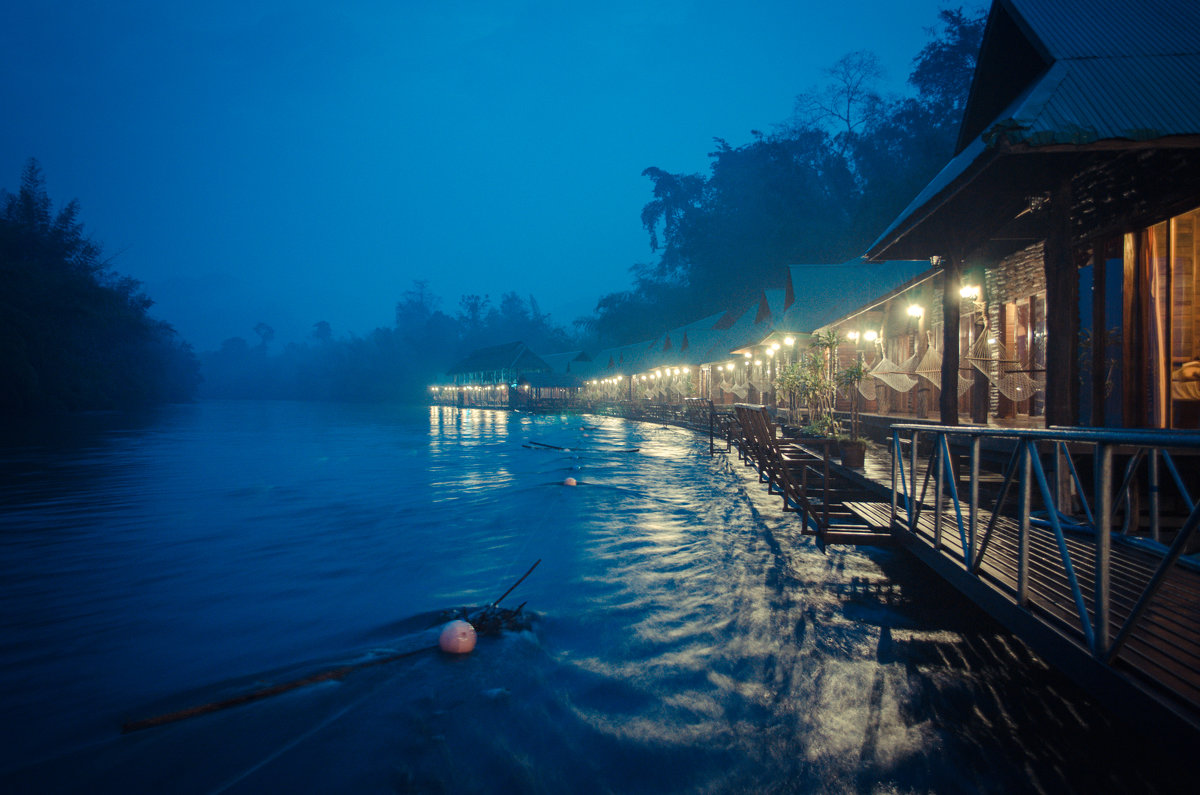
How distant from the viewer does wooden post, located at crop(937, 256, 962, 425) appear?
810 cm

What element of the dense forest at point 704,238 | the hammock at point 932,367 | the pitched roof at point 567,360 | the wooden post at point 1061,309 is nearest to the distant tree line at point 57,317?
the dense forest at point 704,238

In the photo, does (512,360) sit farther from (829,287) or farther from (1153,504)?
(1153,504)

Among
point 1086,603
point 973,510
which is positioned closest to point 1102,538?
point 1086,603

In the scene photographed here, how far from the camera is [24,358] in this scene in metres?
35.6

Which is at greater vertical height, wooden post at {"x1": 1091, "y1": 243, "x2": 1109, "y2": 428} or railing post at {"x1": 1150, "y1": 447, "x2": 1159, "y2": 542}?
wooden post at {"x1": 1091, "y1": 243, "x2": 1109, "y2": 428}

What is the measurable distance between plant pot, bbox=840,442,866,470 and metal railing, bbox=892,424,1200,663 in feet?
4.91

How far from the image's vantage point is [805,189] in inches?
2116

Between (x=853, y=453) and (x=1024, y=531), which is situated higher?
(x=1024, y=531)

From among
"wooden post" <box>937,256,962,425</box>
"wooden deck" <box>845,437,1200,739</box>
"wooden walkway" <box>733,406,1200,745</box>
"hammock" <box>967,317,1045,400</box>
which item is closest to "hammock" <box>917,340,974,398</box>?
"hammock" <box>967,317,1045,400</box>

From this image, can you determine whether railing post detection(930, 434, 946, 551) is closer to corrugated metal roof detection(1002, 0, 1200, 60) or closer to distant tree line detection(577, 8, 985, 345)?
corrugated metal roof detection(1002, 0, 1200, 60)

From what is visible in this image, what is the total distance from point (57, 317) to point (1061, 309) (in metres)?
57.3

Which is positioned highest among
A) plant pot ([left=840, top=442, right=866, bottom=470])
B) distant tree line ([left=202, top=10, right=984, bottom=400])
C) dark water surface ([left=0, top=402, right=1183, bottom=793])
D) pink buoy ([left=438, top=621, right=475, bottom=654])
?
distant tree line ([left=202, top=10, right=984, bottom=400])

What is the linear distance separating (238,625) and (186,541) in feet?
13.2

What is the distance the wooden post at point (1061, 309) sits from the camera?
5801mm
